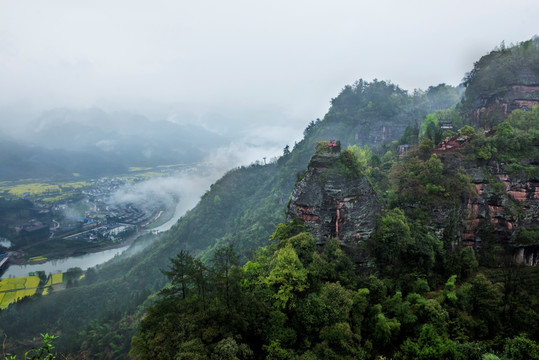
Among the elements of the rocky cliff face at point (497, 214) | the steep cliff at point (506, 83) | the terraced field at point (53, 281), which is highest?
the steep cliff at point (506, 83)

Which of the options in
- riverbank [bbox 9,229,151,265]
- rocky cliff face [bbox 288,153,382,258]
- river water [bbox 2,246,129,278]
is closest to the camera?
rocky cliff face [bbox 288,153,382,258]

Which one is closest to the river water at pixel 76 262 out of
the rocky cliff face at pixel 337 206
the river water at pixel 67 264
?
the river water at pixel 67 264

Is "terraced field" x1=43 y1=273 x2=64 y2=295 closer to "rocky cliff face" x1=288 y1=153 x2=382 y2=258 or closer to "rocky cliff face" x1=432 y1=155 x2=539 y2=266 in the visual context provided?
"rocky cliff face" x1=288 y1=153 x2=382 y2=258

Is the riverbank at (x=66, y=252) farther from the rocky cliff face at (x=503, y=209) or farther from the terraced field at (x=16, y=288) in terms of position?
the rocky cliff face at (x=503, y=209)

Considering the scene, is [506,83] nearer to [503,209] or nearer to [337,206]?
[503,209]

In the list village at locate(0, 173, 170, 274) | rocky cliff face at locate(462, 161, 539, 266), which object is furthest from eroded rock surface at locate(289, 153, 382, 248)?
village at locate(0, 173, 170, 274)

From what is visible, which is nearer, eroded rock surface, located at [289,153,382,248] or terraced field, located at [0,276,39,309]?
eroded rock surface, located at [289,153,382,248]

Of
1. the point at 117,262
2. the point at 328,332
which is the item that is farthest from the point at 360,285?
the point at 117,262

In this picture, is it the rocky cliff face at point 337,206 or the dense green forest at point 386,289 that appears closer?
the dense green forest at point 386,289

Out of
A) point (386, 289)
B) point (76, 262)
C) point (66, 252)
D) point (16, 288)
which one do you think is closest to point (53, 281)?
point (16, 288)
